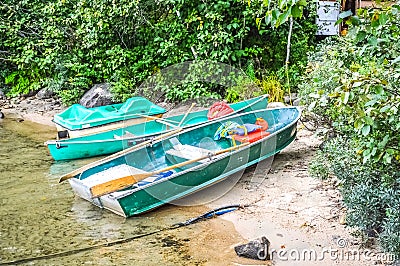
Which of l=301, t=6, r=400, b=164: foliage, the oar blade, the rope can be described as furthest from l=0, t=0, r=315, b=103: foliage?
l=301, t=6, r=400, b=164: foliage

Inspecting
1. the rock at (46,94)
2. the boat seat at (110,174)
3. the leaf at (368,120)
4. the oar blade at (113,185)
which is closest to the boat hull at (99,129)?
the boat seat at (110,174)

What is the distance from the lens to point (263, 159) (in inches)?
308

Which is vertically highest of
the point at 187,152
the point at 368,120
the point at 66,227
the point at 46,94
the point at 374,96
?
the point at 374,96

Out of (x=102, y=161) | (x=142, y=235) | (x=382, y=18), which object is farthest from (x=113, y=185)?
(x=382, y=18)

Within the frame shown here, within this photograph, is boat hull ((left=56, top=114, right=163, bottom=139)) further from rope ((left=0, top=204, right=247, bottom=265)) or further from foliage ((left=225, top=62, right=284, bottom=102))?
rope ((left=0, top=204, right=247, bottom=265))

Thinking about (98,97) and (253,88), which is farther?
(98,97)

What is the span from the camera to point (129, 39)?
42.3 ft

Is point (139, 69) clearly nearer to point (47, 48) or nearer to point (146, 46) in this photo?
point (146, 46)

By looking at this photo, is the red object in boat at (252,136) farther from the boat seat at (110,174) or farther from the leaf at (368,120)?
the leaf at (368,120)

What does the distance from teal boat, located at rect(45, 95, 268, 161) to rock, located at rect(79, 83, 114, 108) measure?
2.65 m

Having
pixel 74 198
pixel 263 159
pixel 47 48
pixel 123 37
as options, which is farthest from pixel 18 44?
pixel 263 159

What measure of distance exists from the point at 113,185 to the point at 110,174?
24.1 inches

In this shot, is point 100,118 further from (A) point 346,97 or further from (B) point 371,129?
(A) point 346,97

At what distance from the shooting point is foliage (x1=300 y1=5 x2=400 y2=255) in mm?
3381
